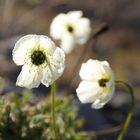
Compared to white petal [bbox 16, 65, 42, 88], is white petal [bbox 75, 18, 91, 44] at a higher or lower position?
lower

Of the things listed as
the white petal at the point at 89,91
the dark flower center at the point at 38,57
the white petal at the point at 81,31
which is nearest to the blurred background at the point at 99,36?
the white petal at the point at 81,31

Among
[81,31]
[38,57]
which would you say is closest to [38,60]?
[38,57]

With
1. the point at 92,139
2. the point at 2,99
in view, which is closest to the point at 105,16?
the point at 92,139

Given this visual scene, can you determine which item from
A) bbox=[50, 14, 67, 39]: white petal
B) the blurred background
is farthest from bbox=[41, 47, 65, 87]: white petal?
the blurred background

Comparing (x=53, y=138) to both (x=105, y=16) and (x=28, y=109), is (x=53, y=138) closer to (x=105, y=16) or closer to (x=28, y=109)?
(x=28, y=109)

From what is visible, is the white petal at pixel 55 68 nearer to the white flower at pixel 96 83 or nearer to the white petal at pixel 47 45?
the white petal at pixel 47 45

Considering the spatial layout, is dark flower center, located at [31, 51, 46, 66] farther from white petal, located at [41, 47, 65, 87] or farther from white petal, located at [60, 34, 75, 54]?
white petal, located at [60, 34, 75, 54]

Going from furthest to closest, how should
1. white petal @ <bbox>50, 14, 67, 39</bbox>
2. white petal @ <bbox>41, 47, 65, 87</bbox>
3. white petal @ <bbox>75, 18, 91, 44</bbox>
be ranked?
1. white petal @ <bbox>75, 18, 91, 44</bbox>
2. white petal @ <bbox>50, 14, 67, 39</bbox>
3. white petal @ <bbox>41, 47, 65, 87</bbox>
